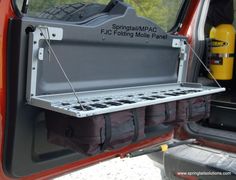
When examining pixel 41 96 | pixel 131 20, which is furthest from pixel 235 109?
pixel 41 96

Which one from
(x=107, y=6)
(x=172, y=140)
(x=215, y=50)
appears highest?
(x=107, y=6)

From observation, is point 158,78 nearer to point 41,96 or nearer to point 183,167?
point 183,167

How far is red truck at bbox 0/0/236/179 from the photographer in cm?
156

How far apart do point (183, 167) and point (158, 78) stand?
722 millimetres

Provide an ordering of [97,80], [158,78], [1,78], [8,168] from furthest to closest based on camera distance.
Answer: [158,78] < [97,80] < [8,168] < [1,78]

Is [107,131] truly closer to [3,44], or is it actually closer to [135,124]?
[135,124]

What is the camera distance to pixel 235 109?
9.80 ft

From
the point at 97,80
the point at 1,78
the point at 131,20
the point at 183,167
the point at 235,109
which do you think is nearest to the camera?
the point at 1,78

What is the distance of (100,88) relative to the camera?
1.91 metres

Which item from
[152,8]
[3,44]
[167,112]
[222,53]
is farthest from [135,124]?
[222,53]

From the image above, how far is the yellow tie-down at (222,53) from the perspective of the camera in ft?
10.2

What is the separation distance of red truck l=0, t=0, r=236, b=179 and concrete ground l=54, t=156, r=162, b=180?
137 cm

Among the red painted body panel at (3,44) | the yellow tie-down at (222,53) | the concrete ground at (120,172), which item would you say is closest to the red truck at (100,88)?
the red painted body panel at (3,44)

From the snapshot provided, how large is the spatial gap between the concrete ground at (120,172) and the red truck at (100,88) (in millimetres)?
1366
